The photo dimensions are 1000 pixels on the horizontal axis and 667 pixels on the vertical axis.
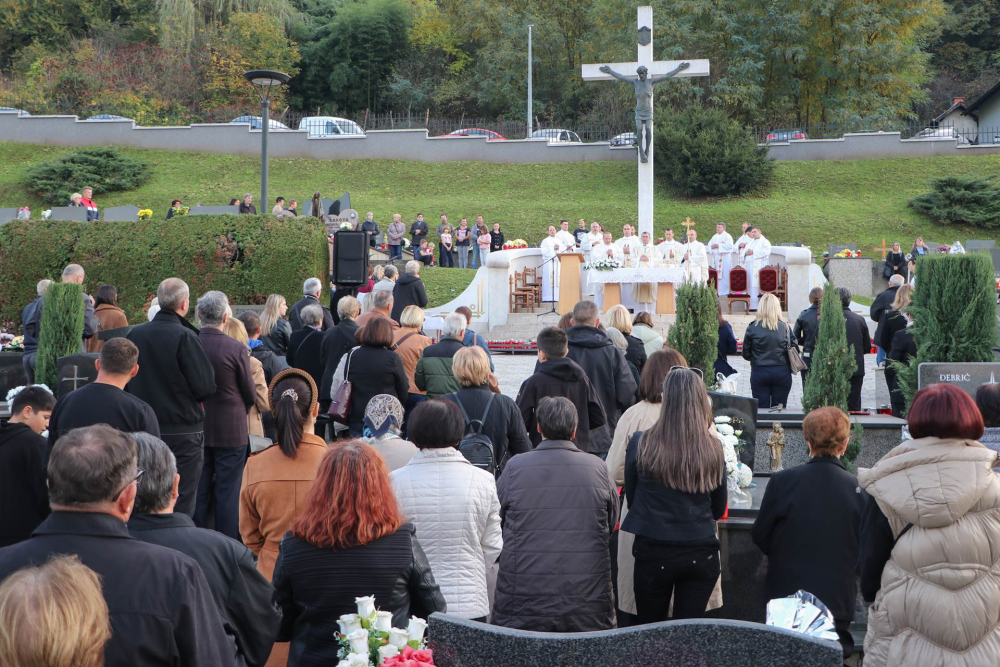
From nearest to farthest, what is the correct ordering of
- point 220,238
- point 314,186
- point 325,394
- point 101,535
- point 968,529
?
1. point 101,535
2. point 968,529
3. point 325,394
4. point 220,238
5. point 314,186

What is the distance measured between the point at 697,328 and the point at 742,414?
223 cm

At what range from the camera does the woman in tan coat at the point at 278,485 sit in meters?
4.68

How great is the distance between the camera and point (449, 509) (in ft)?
Result: 14.4

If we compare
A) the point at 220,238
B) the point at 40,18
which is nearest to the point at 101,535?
the point at 220,238

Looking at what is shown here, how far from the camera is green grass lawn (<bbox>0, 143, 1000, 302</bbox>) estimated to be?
→ 3434 cm

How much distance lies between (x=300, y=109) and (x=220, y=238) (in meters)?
37.8

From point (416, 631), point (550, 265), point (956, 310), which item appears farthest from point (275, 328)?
point (550, 265)

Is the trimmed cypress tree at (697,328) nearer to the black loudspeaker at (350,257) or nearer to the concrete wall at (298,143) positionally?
the black loudspeaker at (350,257)

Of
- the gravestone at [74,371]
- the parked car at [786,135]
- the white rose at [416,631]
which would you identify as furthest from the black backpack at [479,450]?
the parked car at [786,135]

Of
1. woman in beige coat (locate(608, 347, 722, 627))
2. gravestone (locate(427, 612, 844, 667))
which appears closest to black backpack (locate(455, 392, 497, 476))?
woman in beige coat (locate(608, 347, 722, 627))

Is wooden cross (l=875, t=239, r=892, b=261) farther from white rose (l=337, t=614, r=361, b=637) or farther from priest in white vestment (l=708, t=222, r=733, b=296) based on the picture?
white rose (l=337, t=614, r=361, b=637)

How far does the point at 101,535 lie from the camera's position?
2771 millimetres

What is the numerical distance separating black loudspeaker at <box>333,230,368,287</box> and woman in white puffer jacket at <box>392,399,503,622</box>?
31.9ft

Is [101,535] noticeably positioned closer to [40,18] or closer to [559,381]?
[559,381]
